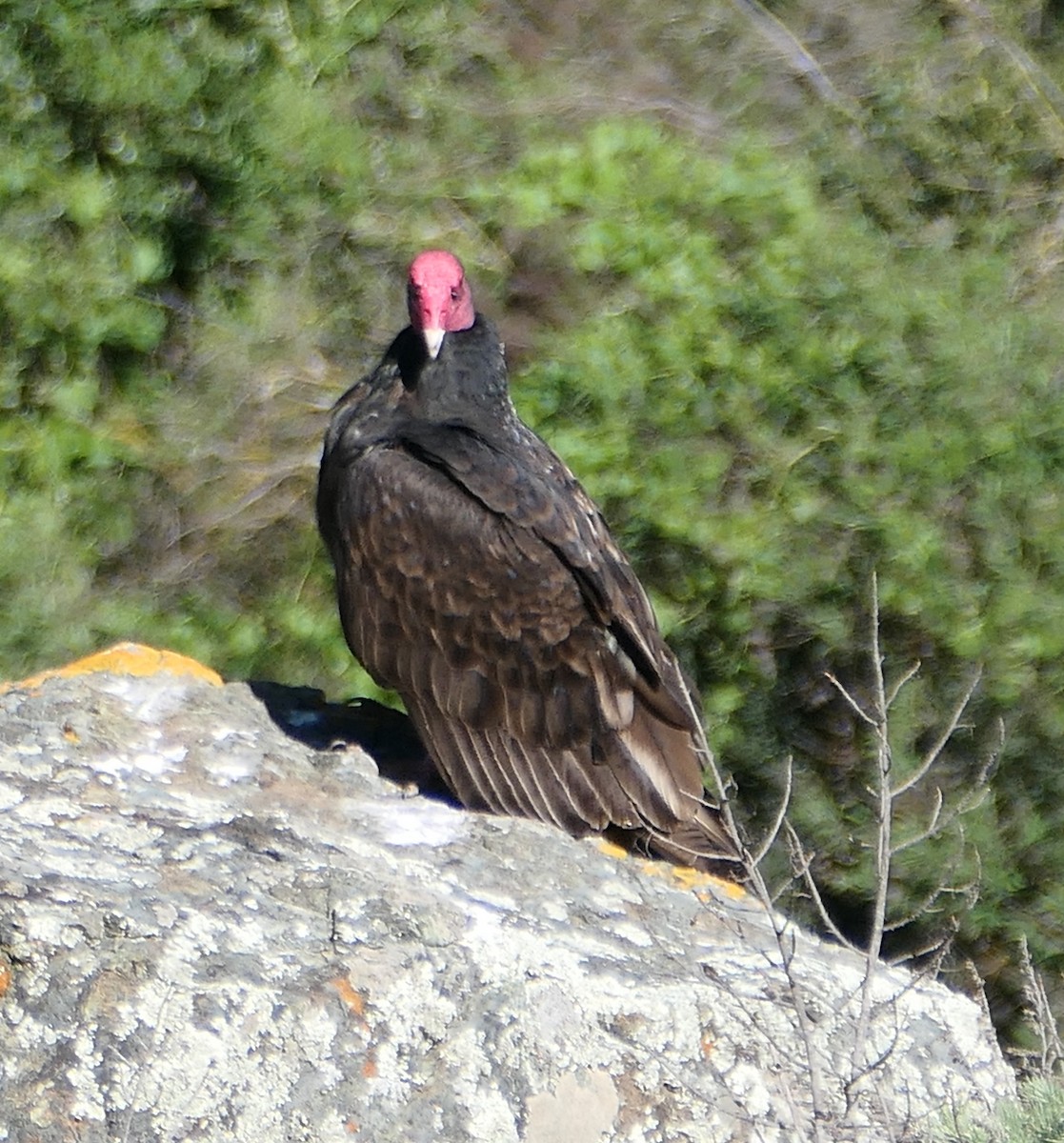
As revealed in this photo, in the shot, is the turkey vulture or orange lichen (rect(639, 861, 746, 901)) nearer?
orange lichen (rect(639, 861, 746, 901))

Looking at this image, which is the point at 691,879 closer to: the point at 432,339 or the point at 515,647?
the point at 515,647

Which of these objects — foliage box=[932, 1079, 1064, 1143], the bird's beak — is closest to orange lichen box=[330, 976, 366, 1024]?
foliage box=[932, 1079, 1064, 1143]

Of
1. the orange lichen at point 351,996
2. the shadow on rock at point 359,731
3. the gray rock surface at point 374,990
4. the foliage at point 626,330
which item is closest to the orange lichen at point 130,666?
the shadow on rock at point 359,731

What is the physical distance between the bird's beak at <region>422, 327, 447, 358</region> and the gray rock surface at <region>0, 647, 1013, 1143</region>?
1.22m

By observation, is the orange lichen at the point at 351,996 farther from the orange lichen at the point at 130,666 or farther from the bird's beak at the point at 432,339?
the bird's beak at the point at 432,339

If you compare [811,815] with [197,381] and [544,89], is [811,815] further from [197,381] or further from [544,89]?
[544,89]

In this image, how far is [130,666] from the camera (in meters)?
3.79

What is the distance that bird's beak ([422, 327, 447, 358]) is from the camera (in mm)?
4176

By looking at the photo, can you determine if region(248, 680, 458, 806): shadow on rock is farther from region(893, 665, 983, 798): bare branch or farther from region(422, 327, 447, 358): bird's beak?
region(893, 665, 983, 798): bare branch

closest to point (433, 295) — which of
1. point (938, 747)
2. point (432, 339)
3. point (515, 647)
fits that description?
point (432, 339)

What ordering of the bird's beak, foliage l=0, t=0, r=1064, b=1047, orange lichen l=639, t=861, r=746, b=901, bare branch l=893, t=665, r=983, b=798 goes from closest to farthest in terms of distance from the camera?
bare branch l=893, t=665, r=983, b=798 < orange lichen l=639, t=861, r=746, b=901 < the bird's beak < foliage l=0, t=0, r=1064, b=1047

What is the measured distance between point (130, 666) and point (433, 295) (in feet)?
3.68

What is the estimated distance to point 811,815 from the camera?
5.07 m

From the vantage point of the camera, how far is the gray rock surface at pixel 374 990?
2.37 meters
